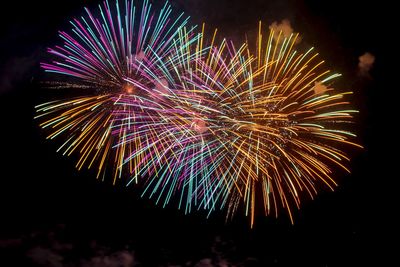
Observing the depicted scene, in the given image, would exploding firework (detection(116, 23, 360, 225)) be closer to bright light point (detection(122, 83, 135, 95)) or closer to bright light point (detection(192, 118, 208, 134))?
bright light point (detection(192, 118, 208, 134))

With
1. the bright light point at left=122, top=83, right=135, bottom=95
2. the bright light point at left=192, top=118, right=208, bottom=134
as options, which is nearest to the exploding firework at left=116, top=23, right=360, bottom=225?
the bright light point at left=192, top=118, right=208, bottom=134

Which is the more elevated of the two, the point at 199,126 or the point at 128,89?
the point at 128,89

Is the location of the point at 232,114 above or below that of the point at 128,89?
below

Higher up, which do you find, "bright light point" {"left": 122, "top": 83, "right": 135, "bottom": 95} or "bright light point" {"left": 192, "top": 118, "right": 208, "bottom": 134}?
"bright light point" {"left": 122, "top": 83, "right": 135, "bottom": 95}

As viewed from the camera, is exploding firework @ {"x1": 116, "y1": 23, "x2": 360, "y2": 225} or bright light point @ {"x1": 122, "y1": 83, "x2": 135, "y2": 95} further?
bright light point @ {"x1": 122, "y1": 83, "x2": 135, "y2": 95}

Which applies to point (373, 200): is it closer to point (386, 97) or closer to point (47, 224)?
point (386, 97)

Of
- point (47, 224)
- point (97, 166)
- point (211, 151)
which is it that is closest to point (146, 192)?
point (97, 166)

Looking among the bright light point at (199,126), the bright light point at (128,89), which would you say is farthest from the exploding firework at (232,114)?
the bright light point at (128,89)

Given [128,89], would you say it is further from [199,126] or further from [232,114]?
[232,114]
